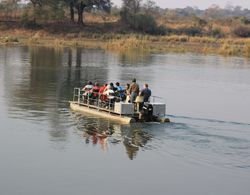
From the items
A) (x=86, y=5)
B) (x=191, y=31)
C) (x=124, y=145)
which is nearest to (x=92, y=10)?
(x=86, y=5)

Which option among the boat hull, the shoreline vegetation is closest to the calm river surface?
the boat hull

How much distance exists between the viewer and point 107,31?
107m

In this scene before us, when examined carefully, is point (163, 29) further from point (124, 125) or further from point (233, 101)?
point (124, 125)

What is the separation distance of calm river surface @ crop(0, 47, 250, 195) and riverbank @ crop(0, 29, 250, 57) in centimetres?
4092

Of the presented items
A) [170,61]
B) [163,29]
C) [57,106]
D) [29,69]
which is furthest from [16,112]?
[163,29]

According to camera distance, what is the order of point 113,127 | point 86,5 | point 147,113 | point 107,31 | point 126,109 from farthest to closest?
1. point 86,5
2. point 107,31
3. point 126,109
4. point 147,113
5. point 113,127

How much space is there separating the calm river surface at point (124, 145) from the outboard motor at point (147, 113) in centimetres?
65

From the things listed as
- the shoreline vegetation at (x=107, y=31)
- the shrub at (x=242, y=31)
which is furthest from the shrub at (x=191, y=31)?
the shrub at (x=242, y=31)

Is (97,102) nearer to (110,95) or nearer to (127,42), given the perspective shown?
(110,95)

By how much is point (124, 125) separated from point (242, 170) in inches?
318

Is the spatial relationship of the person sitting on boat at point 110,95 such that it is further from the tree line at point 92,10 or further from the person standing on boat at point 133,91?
the tree line at point 92,10

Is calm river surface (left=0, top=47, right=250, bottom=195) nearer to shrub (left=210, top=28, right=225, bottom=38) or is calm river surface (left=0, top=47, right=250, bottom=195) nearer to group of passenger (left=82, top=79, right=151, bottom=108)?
group of passenger (left=82, top=79, right=151, bottom=108)

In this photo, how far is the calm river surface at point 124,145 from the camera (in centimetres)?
2062

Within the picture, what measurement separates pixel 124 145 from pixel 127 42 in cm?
6565
